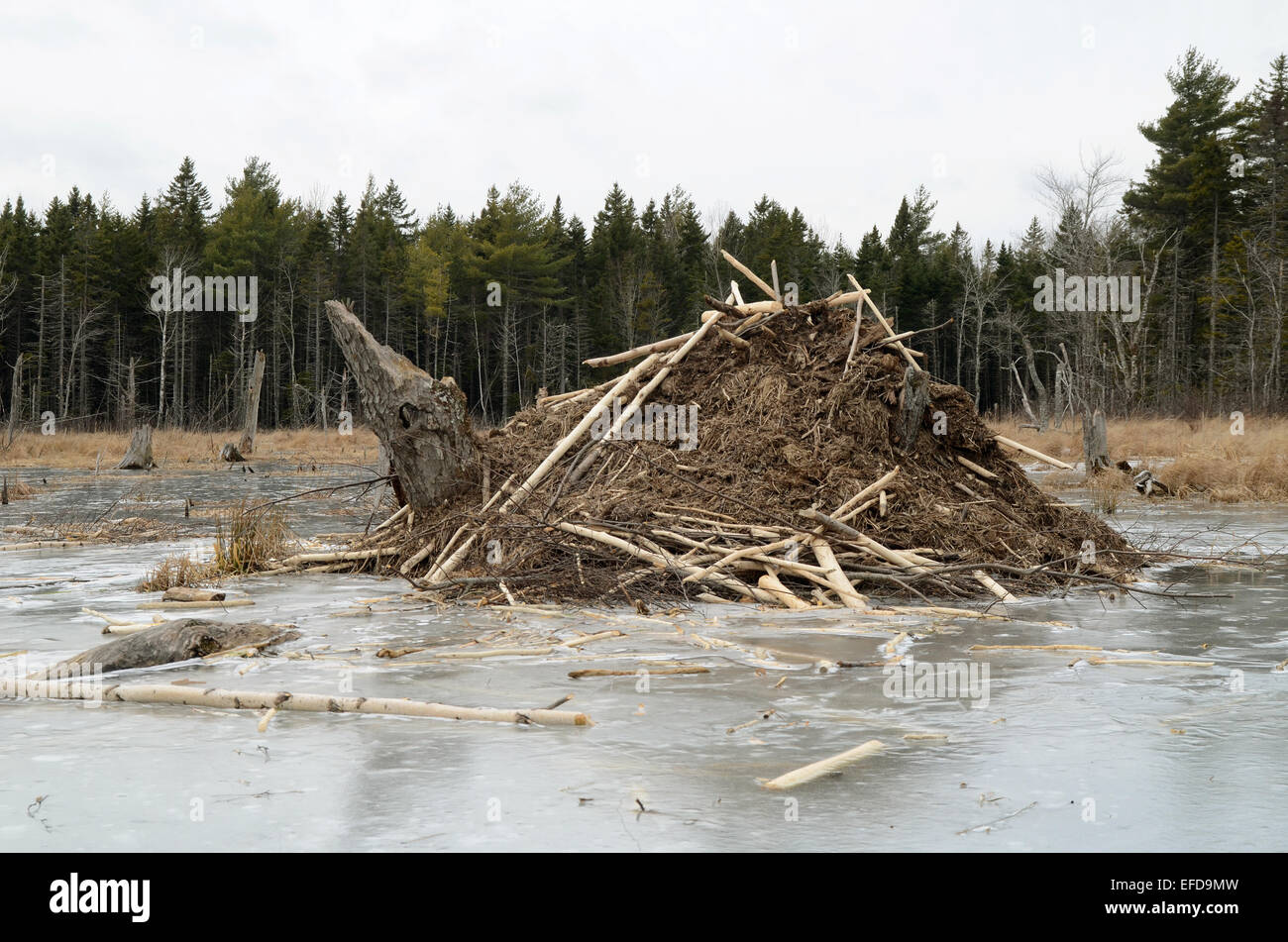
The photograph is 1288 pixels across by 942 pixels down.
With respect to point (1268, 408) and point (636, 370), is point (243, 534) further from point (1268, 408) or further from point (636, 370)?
point (1268, 408)

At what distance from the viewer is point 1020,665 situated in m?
5.39

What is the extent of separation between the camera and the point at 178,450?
3123 cm

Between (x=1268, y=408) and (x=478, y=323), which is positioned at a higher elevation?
(x=478, y=323)

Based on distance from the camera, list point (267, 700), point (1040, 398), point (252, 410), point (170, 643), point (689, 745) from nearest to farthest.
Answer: point (689, 745) → point (267, 700) → point (170, 643) → point (252, 410) → point (1040, 398)

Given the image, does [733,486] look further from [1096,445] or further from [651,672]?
[1096,445]

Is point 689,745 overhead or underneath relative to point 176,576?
underneath

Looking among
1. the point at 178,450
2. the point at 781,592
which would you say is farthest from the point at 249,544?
the point at 178,450

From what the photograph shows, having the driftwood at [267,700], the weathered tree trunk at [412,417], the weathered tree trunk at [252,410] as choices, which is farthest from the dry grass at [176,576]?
the weathered tree trunk at [252,410]

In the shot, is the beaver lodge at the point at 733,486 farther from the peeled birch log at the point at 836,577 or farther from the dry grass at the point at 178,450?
the dry grass at the point at 178,450

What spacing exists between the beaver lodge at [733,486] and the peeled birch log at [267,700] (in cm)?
314

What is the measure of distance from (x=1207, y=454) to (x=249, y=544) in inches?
635

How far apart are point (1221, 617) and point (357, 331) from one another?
707 centimetres

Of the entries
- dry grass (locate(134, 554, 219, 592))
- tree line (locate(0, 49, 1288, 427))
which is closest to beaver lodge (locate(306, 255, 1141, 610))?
dry grass (locate(134, 554, 219, 592))
